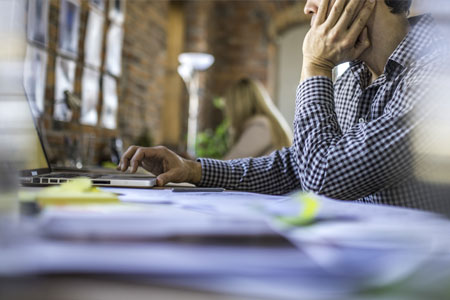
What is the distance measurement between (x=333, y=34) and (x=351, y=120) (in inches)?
9.7

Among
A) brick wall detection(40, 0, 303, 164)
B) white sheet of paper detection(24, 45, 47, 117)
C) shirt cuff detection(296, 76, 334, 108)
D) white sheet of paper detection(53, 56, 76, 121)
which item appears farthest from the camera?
brick wall detection(40, 0, 303, 164)

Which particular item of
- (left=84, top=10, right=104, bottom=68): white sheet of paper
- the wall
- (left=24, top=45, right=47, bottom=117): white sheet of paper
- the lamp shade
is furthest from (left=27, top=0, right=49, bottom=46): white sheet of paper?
the wall

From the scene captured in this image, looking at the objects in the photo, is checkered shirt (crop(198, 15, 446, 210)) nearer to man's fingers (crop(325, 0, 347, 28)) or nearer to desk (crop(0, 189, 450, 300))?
man's fingers (crop(325, 0, 347, 28))

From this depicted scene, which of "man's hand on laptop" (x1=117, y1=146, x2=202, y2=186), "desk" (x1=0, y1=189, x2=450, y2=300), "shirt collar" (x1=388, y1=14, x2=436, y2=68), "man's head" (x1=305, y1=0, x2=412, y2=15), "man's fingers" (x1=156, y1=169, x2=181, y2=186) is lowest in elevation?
"desk" (x1=0, y1=189, x2=450, y2=300)

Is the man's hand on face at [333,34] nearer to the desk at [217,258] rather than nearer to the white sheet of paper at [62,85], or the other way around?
the desk at [217,258]

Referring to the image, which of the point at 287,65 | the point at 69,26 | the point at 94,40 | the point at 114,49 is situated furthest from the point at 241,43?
the point at 69,26

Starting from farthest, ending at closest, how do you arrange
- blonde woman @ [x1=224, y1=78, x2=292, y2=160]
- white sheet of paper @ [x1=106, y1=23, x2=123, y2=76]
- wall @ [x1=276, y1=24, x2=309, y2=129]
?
wall @ [x1=276, y1=24, x2=309, y2=129], white sheet of paper @ [x1=106, y1=23, x2=123, y2=76], blonde woman @ [x1=224, y1=78, x2=292, y2=160]

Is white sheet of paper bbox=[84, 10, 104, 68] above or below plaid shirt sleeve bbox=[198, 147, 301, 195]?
above

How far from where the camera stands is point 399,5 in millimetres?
1173

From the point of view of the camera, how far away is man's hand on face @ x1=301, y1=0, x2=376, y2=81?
1108 mm

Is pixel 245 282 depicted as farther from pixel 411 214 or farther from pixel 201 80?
pixel 201 80

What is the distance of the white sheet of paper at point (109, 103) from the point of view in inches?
142

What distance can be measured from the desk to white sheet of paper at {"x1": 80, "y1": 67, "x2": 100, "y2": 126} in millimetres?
2772

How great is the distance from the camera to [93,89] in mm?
3387
